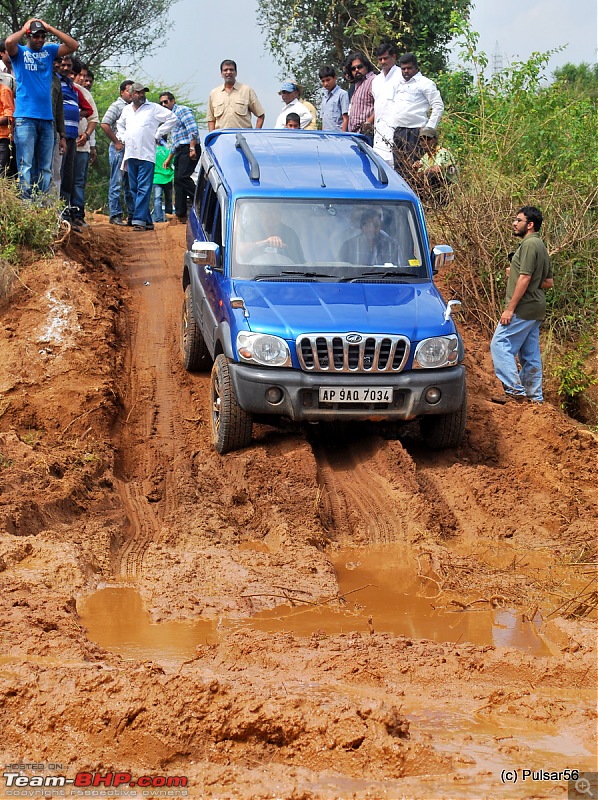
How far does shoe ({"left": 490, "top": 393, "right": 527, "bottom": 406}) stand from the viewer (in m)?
9.43

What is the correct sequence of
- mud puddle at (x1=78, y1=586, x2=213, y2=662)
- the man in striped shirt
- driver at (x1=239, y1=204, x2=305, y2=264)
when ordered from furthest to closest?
the man in striped shirt
driver at (x1=239, y1=204, x2=305, y2=264)
mud puddle at (x1=78, y1=586, x2=213, y2=662)

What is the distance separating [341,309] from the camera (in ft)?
25.9

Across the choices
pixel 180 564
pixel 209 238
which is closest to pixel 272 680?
pixel 180 564

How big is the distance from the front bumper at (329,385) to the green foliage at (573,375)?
3.73 metres

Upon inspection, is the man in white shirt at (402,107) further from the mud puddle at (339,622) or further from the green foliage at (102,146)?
the green foliage at (102,146)

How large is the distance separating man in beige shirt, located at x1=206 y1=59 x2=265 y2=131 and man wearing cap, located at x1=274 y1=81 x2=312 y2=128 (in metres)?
0.49

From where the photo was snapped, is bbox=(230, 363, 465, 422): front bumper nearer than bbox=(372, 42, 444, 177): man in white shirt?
Yes

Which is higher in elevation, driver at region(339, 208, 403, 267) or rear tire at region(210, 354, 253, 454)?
driver at region(339, 208, 403, 267)

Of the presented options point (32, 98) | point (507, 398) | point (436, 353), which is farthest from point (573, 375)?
point (32, 98)

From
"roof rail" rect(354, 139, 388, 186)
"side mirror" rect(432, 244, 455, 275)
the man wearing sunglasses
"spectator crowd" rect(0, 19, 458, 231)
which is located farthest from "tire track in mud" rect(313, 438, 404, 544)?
the man wearing sunglasses

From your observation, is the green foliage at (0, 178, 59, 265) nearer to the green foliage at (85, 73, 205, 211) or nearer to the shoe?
the shoe

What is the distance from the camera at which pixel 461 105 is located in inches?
581

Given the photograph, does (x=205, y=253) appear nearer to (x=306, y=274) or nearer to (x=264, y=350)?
(x=306, y=274)

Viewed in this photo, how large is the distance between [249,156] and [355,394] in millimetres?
2845
